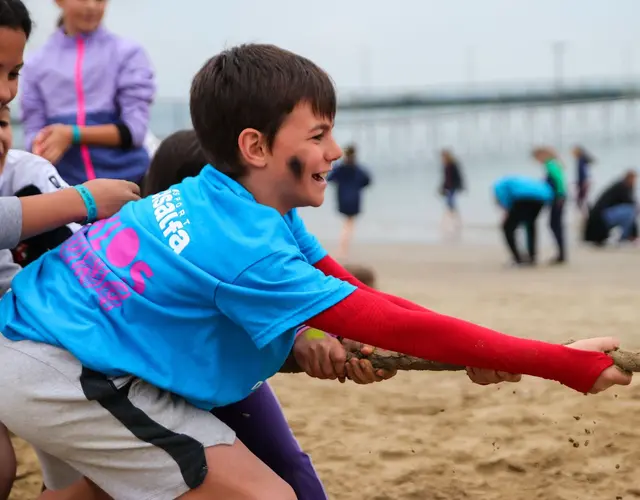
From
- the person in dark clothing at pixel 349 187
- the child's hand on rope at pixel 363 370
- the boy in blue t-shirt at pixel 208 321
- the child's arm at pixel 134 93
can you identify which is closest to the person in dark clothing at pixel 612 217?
the person in dark clothing at pixel 349 187

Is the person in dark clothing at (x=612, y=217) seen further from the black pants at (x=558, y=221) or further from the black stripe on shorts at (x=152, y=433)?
the black stripe on shorts at (x=152, y=433)

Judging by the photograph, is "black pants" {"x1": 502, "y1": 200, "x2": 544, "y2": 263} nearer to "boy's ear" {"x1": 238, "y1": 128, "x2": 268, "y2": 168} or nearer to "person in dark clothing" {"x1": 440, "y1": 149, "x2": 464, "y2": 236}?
"person in dark clothing" {"x1": 440, "y1": 149, "x2": 464, "y2": 236}

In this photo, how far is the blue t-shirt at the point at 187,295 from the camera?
1785mm

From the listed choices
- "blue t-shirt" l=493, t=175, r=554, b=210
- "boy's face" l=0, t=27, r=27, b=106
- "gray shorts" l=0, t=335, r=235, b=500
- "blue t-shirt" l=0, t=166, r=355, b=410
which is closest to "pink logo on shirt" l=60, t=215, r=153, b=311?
"blue t-shirt" l=0, t=166, r=355, b=410

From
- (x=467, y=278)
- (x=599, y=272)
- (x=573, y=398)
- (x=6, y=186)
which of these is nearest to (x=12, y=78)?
(x=6, y=186)

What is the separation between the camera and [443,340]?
186 centimetres

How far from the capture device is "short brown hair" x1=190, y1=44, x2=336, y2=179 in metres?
1.92

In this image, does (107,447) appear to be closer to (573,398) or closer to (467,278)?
(573,398)

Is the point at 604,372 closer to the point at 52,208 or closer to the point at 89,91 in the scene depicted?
the point at 52,208

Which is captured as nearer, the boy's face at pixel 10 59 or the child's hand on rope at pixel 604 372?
the child's hand on rope at pixel 604 372

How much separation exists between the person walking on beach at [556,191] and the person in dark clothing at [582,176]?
6916 millimetres

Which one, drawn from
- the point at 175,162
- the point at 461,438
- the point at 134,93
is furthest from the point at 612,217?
the point at 175,162

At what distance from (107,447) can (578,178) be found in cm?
1809

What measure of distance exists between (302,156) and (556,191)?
10350 mm
